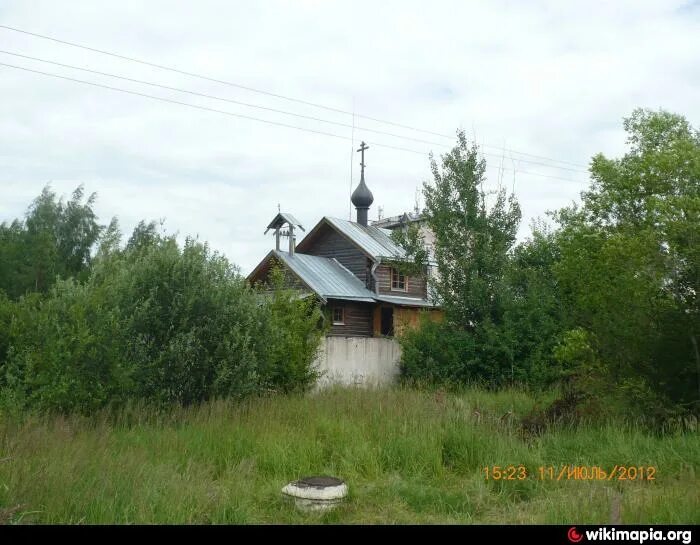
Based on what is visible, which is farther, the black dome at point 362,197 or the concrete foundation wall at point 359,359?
the black dome at point 362,197

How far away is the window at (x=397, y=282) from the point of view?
31.0 m

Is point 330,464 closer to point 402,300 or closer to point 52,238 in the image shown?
point 402,300

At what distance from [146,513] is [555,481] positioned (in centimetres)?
408

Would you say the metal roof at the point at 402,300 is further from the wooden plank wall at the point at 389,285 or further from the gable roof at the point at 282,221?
the gable roof at the point at 282,221

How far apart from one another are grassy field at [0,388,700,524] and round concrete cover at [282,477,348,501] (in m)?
0.15

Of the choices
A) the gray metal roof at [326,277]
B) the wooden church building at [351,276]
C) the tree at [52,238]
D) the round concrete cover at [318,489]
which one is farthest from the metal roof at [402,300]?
the round concrete cover at [318,489]

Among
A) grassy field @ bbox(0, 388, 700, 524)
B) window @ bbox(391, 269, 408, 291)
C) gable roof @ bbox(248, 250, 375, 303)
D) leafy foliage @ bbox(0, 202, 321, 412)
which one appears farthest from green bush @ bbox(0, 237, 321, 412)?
window @ bbox(391, 269, 408, 291)

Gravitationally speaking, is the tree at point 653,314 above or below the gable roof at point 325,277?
below

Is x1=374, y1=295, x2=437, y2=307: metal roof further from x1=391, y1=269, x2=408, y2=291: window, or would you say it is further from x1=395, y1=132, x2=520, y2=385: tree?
x1=395, y1=132, x2=520, y2=385: tree

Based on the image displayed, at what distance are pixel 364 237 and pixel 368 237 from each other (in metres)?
0.38
